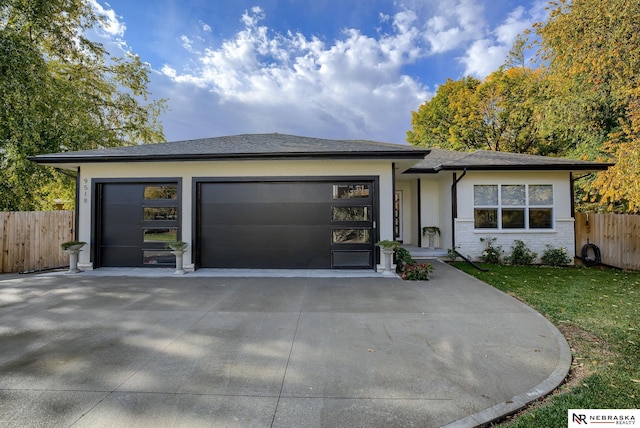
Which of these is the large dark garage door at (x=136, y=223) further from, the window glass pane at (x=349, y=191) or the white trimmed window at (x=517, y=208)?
the white trimmed window at (x=517, y=208)

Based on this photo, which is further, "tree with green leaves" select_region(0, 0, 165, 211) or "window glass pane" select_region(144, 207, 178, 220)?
"tree with green leaves" select_region(0, 0, 165, 211)

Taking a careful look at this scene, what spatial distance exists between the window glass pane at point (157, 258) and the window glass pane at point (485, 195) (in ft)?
31.7

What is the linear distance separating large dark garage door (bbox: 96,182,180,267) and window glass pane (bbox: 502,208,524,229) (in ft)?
33.5

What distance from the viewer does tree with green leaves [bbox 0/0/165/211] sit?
32.1ft

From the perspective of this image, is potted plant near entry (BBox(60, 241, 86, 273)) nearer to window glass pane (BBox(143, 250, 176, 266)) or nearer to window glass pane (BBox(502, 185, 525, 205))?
window glass pane (BBox(143, 250, 176, 266))

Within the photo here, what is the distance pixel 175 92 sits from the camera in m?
17.9

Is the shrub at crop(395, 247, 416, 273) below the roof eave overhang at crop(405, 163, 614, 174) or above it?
below

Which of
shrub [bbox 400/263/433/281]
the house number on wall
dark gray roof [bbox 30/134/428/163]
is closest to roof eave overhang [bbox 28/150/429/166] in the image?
dark gray roof [bbox 30/134/428/163]

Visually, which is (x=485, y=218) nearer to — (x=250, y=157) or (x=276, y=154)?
(x=276, y=154)

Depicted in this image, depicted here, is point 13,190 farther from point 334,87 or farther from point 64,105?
point 334,87

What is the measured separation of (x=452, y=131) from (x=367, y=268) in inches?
656

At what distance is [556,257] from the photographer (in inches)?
353

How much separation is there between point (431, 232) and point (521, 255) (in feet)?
9.12

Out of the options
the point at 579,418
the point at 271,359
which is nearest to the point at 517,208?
the point at 579,418
